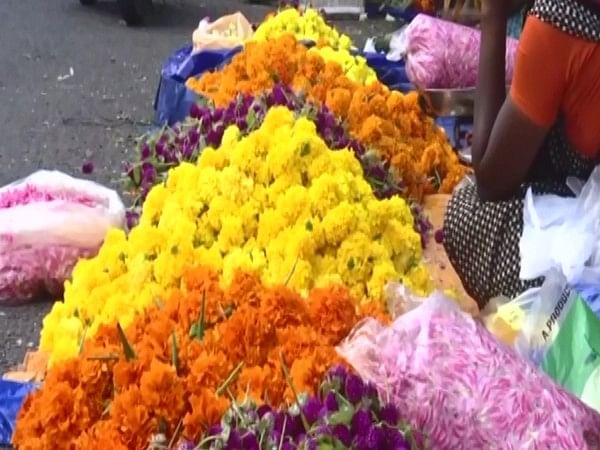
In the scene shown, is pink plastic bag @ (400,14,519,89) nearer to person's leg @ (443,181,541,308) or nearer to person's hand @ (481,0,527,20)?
person's leg @ (443,181,541,308)

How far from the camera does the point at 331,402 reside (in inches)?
62.4

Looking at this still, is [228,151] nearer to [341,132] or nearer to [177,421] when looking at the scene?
[341,132]

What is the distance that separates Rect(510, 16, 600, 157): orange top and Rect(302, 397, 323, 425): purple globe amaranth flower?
881 mm

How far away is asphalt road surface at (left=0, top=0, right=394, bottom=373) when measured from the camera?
4.31m

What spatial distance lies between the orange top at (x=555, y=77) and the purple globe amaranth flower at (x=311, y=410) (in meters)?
0.88

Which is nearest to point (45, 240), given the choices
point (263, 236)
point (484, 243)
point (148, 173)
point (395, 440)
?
point (148, 173)

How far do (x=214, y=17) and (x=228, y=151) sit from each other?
471 centimetres

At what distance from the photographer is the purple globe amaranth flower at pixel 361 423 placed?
1516 mm

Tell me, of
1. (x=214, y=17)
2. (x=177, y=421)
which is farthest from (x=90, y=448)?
(x=214, y=17)

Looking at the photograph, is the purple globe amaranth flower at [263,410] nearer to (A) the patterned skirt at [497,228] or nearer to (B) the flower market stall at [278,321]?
(B) the flower market stall at [278,321]

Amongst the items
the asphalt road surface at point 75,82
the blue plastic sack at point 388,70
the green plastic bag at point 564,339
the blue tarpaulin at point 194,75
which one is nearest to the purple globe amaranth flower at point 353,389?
the green plastic bag at point 564,339

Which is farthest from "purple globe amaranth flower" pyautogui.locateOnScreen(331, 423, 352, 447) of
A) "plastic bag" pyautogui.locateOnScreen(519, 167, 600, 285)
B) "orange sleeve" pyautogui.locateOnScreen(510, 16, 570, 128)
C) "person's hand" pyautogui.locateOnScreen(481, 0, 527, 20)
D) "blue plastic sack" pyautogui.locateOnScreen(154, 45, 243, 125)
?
"blue plastic sack" pyautogui.locateOnScreen(154, 45, 243, 125)

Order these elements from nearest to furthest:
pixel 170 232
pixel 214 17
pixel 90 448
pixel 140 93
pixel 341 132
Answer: pixel 90 448
pixel 170 232
pixel 341 132
pixel 140 93
pixel 214 17

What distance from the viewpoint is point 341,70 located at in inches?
132
